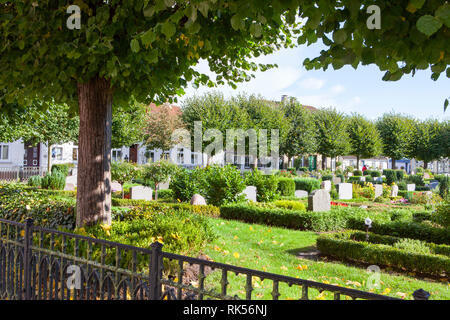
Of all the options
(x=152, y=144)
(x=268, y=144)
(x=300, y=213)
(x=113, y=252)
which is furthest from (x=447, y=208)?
(x=152, y=144)

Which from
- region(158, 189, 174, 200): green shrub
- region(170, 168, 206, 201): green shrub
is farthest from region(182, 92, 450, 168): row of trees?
region(170, 168, 206, 201): green shrub

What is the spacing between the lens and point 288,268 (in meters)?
6.76

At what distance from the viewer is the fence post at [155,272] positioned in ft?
9.42

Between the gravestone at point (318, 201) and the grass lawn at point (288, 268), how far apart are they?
2.87 metres

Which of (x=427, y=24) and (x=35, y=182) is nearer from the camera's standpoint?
(x=427, y=24)

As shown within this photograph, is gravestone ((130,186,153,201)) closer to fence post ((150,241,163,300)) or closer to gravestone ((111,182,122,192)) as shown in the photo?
gravestone ((111,182,122,192))

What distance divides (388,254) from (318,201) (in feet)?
17.6

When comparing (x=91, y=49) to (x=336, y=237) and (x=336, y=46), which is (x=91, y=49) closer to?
(x=336, y=46)

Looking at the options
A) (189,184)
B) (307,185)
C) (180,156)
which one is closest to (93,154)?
(189,184)

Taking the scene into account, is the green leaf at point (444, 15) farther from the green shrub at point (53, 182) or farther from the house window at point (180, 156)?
the house window at point (180, 156)

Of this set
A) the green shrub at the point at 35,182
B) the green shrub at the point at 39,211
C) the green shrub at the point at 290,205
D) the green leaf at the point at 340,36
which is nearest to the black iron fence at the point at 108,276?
the green leaf at the point at 340,36

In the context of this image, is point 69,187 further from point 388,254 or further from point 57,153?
point 57,153

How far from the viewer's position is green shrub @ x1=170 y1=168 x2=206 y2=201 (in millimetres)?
15312
